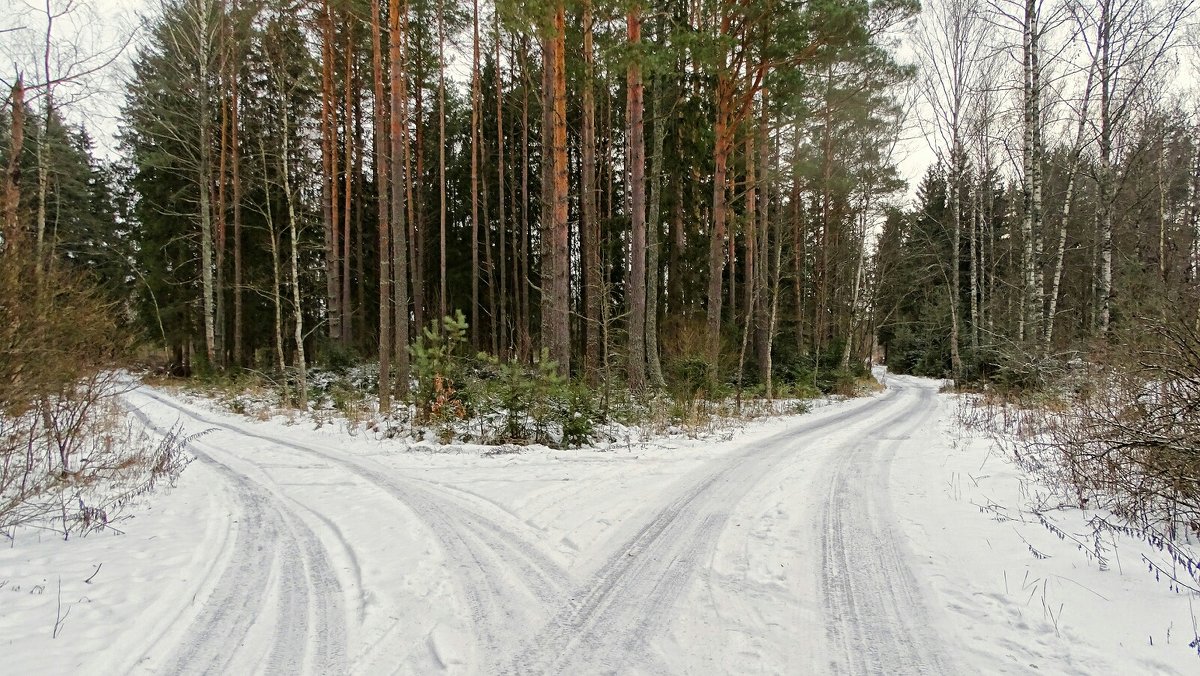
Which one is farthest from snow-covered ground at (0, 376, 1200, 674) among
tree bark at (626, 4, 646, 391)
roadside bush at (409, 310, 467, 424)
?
tree bark at (626, 4, 646, 391)

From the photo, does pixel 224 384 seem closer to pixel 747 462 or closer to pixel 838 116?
pixel 747 462

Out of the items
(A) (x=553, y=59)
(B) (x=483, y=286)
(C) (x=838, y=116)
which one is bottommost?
(B) (x=483, y=286)

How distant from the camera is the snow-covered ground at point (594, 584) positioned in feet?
7.76

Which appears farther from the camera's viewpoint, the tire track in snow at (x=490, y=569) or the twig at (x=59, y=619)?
the tire track in snow at (x=490, y=569)

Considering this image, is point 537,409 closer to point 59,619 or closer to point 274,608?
point 274,608

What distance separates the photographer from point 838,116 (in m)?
16.7

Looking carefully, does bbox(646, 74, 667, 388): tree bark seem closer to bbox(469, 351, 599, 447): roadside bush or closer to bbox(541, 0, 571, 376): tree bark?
bbox(541, 0, 571, 376): tree bark

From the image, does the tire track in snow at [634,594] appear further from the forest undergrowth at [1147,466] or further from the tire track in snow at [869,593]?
the forest undergrowth at [1147,466]

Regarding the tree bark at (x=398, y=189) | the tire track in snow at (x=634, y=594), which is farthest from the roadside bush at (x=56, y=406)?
the tree bark at (x=398, y=189)

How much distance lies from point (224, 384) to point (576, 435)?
1436 cm

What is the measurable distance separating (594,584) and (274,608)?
6.08ft

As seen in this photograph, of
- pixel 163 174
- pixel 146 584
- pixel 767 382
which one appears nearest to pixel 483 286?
pixel 163 174

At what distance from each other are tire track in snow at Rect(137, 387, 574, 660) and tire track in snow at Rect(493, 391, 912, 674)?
0.18m

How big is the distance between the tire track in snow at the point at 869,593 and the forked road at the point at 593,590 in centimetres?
1
